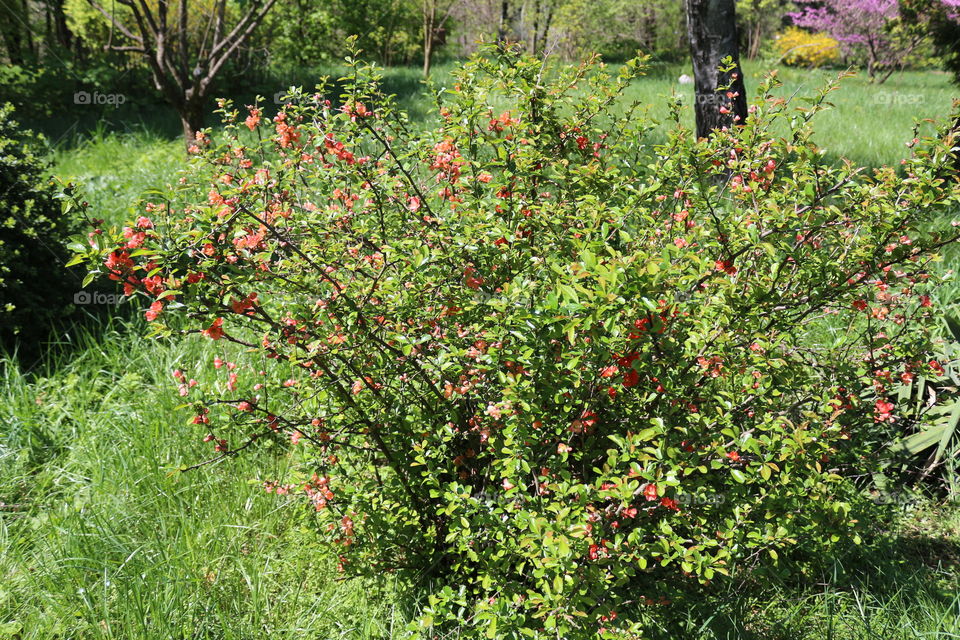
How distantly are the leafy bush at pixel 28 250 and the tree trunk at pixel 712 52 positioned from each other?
440 centimetres

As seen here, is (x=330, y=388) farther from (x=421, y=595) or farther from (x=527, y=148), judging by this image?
(x=527, y=148)

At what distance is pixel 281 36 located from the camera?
45.2 feet

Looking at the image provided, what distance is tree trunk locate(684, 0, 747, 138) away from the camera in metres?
4.91

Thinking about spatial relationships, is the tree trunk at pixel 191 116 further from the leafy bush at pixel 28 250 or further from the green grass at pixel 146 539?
the green grass at pixel 146 539

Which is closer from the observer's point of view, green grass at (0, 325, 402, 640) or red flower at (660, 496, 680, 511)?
red flower at (660, 496, 680, 511)

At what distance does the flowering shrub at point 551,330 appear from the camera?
5.73 feet

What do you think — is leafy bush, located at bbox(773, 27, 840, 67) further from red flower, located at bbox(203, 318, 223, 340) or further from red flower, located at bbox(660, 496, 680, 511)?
red flower, located at bbox(203, 318, 223, 340)

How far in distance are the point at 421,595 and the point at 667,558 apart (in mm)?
958

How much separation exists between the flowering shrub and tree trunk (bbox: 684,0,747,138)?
2.82 meters

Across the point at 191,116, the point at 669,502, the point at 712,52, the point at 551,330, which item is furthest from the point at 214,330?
the point at 191,116

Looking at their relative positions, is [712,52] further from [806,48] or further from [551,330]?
[806,48]

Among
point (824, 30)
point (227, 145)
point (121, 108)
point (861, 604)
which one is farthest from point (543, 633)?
point (824, 30)

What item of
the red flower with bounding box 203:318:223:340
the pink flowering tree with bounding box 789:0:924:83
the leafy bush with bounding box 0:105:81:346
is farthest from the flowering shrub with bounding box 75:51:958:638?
the pink flowering tree with bounding box 789:0:924:83

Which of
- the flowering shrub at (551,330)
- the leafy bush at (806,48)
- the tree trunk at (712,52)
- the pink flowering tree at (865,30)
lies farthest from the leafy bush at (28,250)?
the leafy bush at (806,48)
